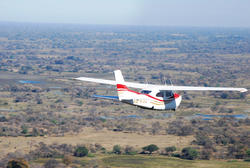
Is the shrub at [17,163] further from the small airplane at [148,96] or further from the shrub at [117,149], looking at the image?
the small airplane at [148,96]

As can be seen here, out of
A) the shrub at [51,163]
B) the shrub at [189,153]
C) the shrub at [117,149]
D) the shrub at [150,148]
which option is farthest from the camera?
the shrub at [150,148]

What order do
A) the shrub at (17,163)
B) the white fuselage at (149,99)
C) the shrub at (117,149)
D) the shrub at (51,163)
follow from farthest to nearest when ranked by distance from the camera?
the shrub at (117,149)
the shrub at (51,163)
the shrub at (17,163)
the white fuselage at (149,99)

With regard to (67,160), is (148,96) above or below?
above

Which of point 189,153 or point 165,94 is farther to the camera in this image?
A: point 189,153

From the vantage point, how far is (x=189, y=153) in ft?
222

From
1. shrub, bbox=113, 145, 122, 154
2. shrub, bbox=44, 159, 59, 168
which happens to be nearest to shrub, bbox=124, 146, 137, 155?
shrub, bbox=113, 145, 122, 154

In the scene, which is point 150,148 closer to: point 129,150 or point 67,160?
point 129,150

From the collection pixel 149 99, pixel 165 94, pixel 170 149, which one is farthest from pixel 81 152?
pixel 149 99

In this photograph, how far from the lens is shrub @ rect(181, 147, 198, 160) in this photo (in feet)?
221

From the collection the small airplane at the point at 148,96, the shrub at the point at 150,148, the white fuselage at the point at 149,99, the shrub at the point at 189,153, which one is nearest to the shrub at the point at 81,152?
the shrub at the point at 150,148

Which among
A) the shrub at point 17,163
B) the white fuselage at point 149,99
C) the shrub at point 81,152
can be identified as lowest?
the shrub at point 81,152

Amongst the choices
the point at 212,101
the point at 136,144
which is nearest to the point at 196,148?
the point at 136,144

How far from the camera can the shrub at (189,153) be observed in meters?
67.3

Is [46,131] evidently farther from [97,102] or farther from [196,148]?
[97,102]
